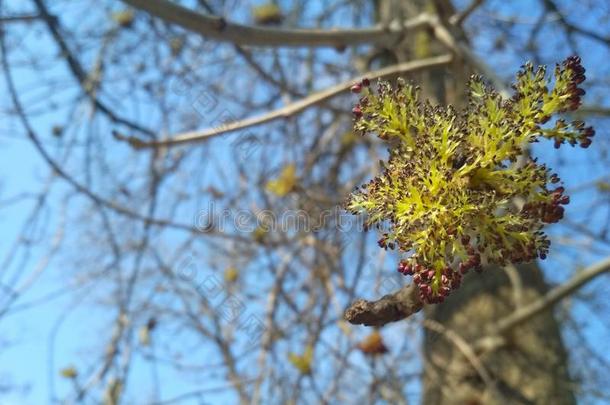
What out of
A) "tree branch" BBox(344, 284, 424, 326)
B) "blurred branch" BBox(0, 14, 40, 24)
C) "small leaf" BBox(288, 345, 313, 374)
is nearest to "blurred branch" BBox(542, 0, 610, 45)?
"small leaf" BBox(288, 345, 313, 374)

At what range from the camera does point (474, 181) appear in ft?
2.78

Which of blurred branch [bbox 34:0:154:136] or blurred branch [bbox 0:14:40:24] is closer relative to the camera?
blurred branch [bbox 0:14:40:24]

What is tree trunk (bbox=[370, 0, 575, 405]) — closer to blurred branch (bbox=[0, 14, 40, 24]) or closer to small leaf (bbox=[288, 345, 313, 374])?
small leaf (bbox=[288, 345, 313, 374])

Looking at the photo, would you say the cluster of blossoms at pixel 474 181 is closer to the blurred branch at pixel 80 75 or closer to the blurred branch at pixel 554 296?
the blurred branch at pixel 554 296

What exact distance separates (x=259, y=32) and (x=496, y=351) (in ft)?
5.93

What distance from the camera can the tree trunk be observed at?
272 cm

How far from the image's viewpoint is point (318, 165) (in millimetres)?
4230

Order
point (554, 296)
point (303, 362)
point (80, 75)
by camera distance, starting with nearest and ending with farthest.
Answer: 1. point (554, 296)
2. point (303, 362)
3. point (80, 75)

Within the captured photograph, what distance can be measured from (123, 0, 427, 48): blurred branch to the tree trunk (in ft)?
1.37

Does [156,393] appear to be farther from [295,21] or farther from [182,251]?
[295,21]

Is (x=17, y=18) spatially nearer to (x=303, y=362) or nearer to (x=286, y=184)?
(x=286, y=184)

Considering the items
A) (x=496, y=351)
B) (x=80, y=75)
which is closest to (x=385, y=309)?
(x=496, y=351)

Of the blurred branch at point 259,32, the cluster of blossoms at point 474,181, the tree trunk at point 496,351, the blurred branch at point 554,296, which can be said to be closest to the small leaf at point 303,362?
the tree trunk at point 496,351

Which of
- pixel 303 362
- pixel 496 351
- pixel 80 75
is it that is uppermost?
pixel 80 75
